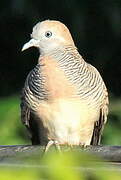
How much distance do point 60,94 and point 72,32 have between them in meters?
2.43

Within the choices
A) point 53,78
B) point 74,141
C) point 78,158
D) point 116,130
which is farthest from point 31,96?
point 78,158

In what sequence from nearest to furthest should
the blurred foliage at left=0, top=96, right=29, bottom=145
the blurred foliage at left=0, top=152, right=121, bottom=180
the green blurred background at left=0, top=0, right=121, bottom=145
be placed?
the blurred foliage at left=0, top=152, right=121, bottom=180 < the blurred foliage at left=0, top=96, right=29, bottom=145 < the green blurred background at left=0, top=0, right=121, bottom=145

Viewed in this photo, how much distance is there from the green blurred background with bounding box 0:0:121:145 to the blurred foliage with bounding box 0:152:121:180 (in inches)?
141

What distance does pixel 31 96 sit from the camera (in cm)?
288

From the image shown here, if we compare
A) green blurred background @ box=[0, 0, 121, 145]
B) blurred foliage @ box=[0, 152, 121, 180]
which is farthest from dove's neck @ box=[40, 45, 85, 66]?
blurred foliage @ box=[0, 152, 121, 180]

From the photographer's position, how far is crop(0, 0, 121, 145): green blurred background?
191 inches

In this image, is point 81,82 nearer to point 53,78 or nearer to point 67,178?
point 53,78

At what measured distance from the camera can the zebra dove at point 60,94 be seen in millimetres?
2828

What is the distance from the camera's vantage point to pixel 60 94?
279cm

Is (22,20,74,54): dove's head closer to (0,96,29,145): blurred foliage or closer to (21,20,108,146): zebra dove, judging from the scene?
(21,20,108,146): zebra dove

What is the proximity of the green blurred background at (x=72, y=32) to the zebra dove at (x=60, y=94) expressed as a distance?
1.30 metres

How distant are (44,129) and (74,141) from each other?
0.51 ft

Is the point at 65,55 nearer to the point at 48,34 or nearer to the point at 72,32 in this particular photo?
the point at 48,34

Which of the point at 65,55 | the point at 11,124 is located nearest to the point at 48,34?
the point at 65,55
